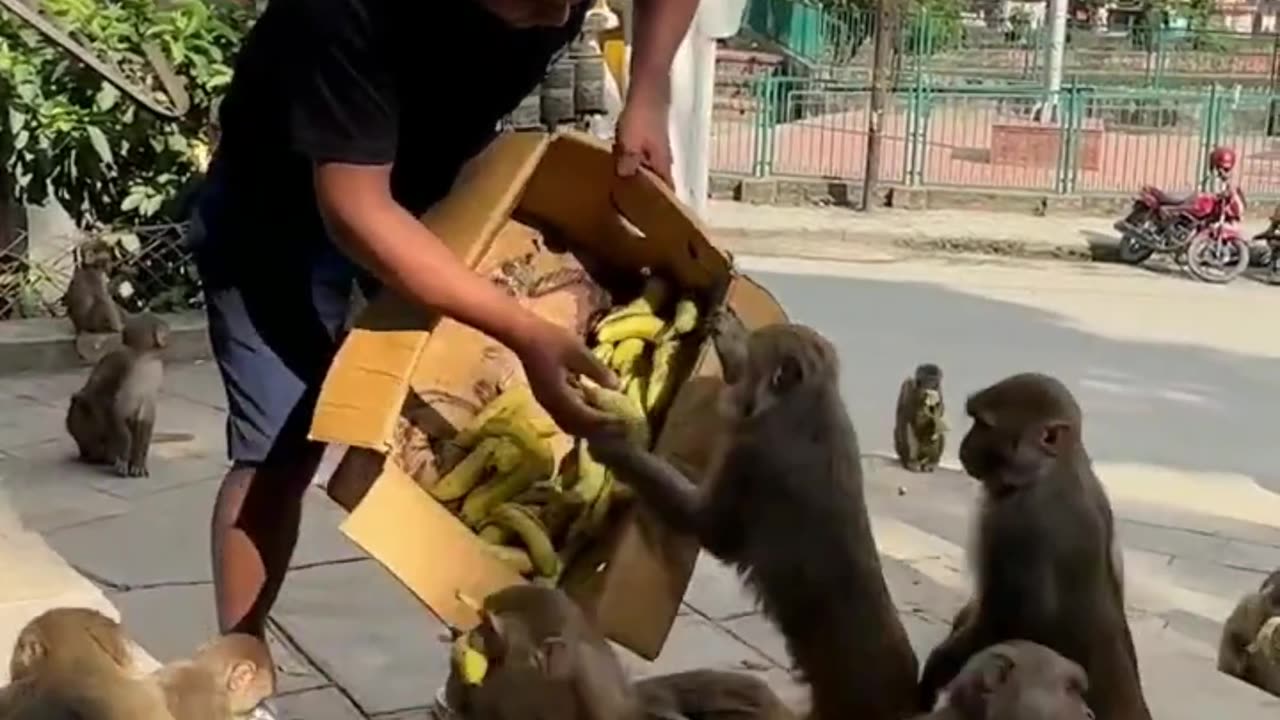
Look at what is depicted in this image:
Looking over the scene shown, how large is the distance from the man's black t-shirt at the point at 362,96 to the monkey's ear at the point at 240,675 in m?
0.71

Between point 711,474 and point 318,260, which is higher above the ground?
point 318,260

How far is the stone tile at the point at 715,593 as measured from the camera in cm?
455

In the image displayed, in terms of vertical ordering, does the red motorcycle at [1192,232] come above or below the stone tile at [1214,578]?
below

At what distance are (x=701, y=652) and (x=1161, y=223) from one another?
11443 millimetres

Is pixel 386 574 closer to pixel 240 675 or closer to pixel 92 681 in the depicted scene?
pixel 240 675

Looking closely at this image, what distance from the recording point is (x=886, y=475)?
21.4 ft

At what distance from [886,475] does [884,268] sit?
7789 mm

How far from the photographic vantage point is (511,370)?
3.33 m

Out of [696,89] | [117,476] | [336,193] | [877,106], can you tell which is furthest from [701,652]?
[877,106]

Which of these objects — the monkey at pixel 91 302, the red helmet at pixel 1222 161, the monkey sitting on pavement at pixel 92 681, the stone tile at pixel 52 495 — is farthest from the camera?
the red helmet at pixel 1222 161

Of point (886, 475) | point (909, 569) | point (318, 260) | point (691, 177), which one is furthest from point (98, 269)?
point (318, 260)

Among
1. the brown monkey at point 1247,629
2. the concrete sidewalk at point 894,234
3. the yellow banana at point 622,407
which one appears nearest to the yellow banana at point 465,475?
the yellow banana at point 622,407

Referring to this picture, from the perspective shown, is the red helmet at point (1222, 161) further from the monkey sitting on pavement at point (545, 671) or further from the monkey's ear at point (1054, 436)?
the monkey sitting on pavement at point (545, 671)

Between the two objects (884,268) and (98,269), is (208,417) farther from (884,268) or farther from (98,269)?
(884,268)
